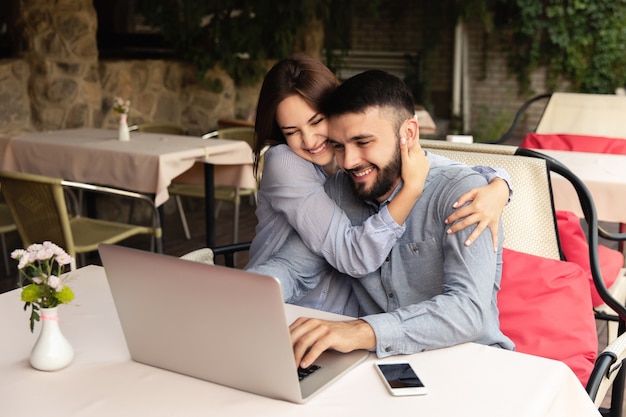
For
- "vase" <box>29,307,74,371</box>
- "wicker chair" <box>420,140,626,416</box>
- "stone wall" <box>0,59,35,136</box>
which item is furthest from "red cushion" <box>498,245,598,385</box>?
"stone wall" <box>0,59,35,136</box>

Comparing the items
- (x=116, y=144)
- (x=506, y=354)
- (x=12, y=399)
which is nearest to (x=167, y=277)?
(x=12, y=399)

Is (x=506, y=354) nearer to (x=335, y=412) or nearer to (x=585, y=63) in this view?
(x=335, y=412)

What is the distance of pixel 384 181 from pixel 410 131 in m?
0.14

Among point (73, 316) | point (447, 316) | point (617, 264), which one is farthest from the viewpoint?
point (617, 264)

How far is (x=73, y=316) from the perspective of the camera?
1780mm

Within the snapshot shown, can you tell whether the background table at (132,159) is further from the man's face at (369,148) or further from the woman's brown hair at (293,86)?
the man's face at (369,148)

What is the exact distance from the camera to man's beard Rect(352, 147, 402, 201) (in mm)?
1888

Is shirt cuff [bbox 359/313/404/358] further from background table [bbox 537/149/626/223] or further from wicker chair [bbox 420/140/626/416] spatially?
background table [bbox 537/149/626/223]

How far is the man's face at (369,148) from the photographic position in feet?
6.08

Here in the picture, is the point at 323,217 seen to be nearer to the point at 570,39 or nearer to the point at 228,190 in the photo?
the point at 228,190

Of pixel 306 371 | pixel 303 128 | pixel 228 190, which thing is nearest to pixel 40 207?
pixel 228 190

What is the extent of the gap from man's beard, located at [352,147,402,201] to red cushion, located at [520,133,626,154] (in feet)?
10.4

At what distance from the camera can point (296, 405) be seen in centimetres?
135

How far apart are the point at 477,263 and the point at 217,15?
5912mm
